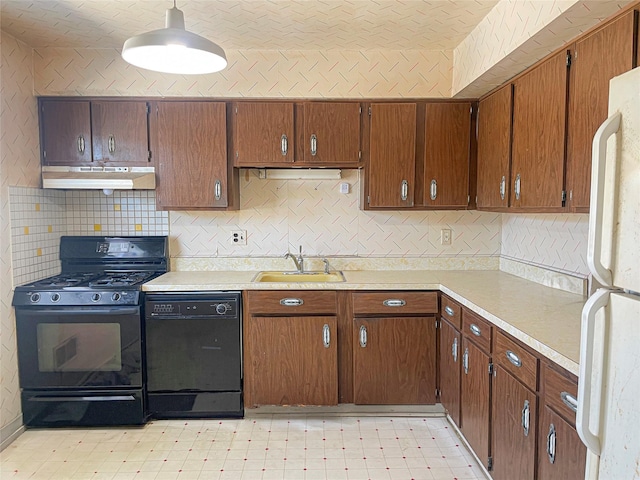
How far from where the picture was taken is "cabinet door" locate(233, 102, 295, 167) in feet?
9.50

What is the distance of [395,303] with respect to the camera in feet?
9.02

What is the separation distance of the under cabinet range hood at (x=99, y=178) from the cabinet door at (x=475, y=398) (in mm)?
2304

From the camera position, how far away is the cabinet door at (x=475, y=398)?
2053 millimetres

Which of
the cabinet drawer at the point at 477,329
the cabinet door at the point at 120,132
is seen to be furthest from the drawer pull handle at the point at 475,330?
the cabinet door at the point at 120,132

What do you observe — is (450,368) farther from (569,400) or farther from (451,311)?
(569,400)

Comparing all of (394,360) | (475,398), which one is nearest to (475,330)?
(475,398)

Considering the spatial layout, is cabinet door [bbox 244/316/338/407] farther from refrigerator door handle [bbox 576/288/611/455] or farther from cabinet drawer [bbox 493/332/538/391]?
refrigerator door handle [bbox 576/288/611/455]

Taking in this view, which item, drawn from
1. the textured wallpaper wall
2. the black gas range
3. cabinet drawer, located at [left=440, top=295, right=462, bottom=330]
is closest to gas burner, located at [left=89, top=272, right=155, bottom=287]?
the black gas range

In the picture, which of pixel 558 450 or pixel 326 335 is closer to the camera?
pixel 558 450

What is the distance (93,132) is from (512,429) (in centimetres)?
309

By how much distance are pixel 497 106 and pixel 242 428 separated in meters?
2.65

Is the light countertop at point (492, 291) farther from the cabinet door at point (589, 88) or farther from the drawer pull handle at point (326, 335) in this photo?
the cabinet door at point (589, 88)

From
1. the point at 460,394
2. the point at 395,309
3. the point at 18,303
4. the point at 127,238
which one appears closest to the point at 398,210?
the point at 395,309

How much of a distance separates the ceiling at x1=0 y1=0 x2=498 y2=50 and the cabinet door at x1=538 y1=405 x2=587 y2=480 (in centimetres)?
202
